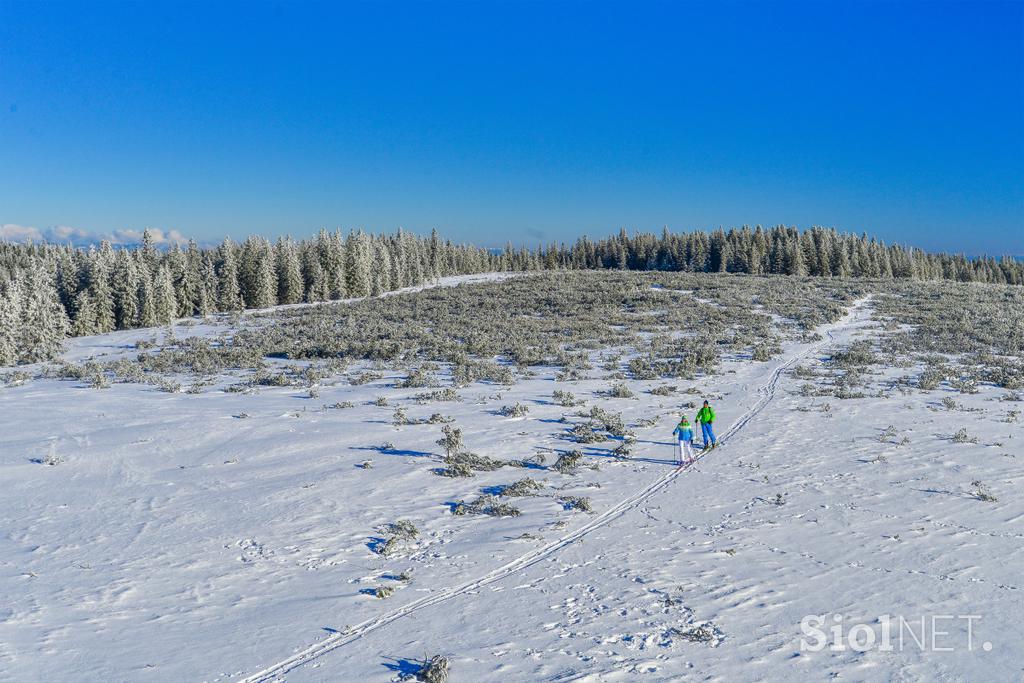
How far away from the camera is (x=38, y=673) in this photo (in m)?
7.46

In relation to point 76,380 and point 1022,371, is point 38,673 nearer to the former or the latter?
point 76,380

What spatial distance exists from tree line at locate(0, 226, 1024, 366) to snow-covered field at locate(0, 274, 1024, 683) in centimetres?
3090

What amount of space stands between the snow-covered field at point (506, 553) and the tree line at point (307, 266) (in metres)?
30.9

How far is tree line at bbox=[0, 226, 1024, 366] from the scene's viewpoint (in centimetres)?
4528

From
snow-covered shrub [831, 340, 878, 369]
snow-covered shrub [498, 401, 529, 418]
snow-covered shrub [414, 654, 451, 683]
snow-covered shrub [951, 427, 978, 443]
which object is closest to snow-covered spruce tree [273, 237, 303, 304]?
snow-covered shrub [498, 401, 529, 418]

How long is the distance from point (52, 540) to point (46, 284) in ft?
131

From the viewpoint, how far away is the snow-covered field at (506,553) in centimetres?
779

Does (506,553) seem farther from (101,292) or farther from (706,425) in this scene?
(101,292)

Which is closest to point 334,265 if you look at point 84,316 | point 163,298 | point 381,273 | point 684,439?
point 381,273

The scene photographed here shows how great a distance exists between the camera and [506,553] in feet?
35.4

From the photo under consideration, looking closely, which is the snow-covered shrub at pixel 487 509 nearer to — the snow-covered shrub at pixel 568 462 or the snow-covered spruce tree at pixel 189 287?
the snow-covered shrub at pixel 568 462

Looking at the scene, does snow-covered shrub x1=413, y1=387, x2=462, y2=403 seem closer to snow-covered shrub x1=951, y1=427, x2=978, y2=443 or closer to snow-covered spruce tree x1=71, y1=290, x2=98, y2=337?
snow-covered shrub x1=951, y1=427, x2=978, y2=443

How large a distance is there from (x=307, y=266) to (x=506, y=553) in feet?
254

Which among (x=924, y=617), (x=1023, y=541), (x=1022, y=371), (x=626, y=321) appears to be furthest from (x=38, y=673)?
(x=626, y=321)
